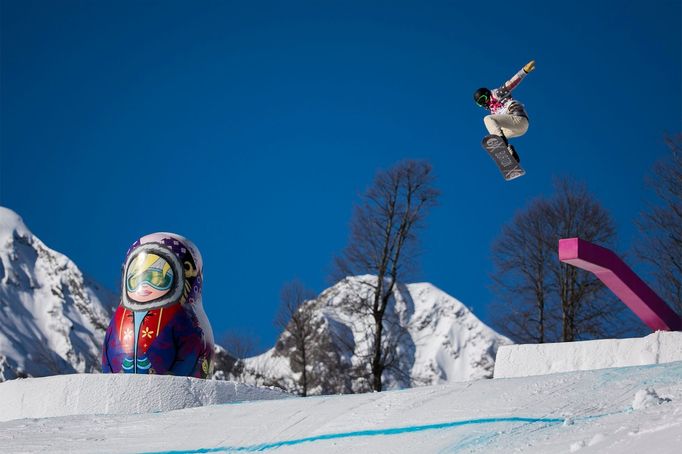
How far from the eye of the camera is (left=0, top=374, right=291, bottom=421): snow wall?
1156 centimetres

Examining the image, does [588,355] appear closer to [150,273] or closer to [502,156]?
[502,156]

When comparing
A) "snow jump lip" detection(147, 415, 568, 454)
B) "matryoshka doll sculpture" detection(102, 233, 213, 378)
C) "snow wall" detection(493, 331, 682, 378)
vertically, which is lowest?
"snow jump lip" detection(147, 415, 568, 454)

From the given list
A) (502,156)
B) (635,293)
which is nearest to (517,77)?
(502,156)

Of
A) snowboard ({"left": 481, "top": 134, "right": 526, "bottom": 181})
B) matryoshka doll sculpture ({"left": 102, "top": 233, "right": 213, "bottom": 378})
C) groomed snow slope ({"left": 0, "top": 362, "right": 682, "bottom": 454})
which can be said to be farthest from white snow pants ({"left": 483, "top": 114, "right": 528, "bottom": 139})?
matryoshka doll sculpture ({"left": 102, "top": 233, "right": 213, "bottom": 378})

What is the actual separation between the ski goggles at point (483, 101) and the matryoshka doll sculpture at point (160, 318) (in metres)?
5.08

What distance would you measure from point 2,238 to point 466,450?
73343 millimetres

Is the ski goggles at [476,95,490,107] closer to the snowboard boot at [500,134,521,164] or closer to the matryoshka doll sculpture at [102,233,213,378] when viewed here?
the snowboard boot at [500,134,521,164]

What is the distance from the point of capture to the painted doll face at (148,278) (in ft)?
44.3

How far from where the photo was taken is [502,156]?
11.1 metres

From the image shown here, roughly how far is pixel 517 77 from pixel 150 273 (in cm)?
593

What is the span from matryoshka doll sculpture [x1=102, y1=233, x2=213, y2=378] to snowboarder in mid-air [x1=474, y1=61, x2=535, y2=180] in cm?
493

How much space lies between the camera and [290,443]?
778 cm

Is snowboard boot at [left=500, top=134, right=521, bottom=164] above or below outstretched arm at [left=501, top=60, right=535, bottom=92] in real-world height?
below

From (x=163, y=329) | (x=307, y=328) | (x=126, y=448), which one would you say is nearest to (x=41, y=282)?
(x=307, y=328)
